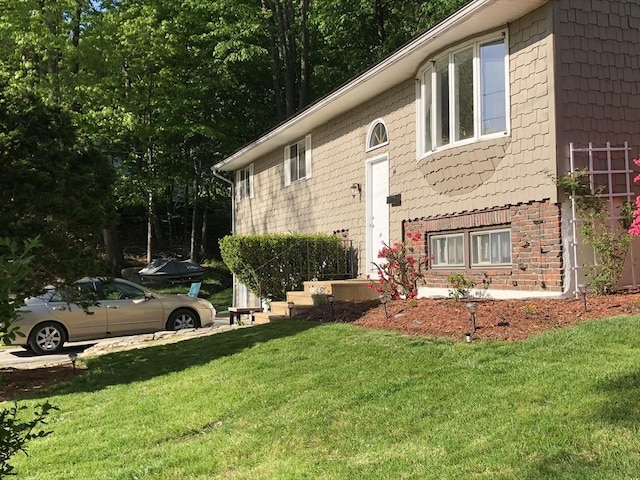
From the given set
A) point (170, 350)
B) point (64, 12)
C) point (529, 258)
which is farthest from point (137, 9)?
point (529, 258)

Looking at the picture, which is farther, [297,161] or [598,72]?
[297,161]

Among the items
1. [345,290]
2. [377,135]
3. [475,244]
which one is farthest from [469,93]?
[345,290]

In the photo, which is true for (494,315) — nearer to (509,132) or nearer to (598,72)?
(509,132)

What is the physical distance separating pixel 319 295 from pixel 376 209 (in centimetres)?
266

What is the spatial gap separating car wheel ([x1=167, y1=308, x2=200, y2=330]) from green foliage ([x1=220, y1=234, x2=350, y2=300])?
6.10 ft

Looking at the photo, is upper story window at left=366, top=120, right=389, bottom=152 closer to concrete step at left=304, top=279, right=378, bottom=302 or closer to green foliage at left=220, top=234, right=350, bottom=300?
green foliage at left=220, top=234, right=350, bottom=300

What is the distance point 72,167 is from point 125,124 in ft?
41.2

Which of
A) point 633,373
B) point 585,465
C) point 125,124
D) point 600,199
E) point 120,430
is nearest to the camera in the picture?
point 585,465

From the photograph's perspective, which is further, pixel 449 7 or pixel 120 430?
pixel 449 7

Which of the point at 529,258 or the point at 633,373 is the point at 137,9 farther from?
the point at 633,373

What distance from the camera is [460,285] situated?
912 cm

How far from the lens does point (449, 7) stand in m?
19.5

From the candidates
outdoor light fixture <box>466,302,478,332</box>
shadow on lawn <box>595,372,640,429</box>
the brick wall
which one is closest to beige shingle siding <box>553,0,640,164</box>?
the brick wall

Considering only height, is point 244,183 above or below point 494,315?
above
